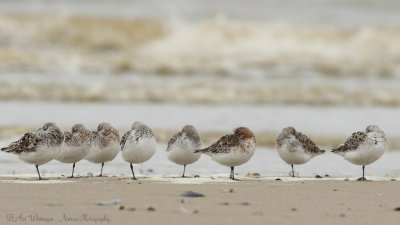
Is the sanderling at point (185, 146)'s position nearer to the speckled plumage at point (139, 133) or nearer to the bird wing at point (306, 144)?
the speckled plumage at point (139, 133)

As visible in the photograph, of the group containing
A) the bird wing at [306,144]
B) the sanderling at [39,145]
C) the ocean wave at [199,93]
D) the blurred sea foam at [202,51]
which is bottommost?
the sanderling at [39,145]

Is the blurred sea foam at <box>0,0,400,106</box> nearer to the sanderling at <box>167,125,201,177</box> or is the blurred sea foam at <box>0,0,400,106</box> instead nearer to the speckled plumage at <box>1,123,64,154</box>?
the sanderling at <box>167,125,201,177</box>

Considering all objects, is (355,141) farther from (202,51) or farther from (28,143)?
(202,51)

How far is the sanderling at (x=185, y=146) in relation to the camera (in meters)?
11.3

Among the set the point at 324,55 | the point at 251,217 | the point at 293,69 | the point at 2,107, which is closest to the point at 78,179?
the point at 251,217

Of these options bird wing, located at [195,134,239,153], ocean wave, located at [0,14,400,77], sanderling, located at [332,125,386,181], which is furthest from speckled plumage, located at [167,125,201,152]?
ocean wave, located at [0,14,400,77]

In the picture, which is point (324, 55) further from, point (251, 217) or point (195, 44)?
point (251, 217)

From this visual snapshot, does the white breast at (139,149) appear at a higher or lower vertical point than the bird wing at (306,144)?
lower

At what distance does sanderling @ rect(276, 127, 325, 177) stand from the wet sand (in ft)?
4.01

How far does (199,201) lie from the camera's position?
8.25 meters

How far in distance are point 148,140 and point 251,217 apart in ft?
12.5

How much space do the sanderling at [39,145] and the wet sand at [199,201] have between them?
0.32 meters

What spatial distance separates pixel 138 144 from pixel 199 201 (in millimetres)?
2794

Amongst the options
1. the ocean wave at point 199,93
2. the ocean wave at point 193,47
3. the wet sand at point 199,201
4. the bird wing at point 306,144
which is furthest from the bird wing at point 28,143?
the ocean wave at point 193,47
